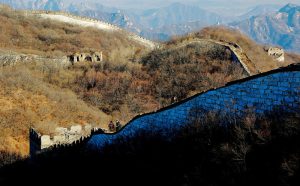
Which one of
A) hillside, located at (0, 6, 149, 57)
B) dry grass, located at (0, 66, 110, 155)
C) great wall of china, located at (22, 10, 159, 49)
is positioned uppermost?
great wall of china, located at (22, 10, 159, 49)

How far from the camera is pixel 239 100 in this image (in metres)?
9.93

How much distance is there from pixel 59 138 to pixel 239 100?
8.49 metres

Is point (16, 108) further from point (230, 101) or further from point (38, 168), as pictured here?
point (230, 101)

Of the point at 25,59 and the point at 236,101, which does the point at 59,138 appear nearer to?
the point at 236,101

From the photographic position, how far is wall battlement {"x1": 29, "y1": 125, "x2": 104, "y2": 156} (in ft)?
53.9

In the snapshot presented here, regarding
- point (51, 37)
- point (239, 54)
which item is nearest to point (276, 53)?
point (239, 54)

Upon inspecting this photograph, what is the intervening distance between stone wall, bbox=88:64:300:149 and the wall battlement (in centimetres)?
412

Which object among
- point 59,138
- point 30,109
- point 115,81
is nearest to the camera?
point 59,138

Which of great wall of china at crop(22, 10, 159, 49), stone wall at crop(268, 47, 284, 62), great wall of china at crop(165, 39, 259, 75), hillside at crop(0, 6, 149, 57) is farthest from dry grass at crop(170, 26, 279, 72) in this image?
great wall of china at crop(22, 10, 159, 49)

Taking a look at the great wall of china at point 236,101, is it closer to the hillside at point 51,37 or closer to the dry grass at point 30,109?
the dry grass at point 30,109

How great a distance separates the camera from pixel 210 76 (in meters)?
29.9

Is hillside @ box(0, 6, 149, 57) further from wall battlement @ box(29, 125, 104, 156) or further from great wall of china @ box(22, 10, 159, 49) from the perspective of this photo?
wall battlement @ box(29, 125, 104, 156)

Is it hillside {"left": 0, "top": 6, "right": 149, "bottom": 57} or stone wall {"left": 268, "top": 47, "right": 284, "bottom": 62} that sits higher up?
hillside {"left": 0, "top": 6, "right": 149, "bottom": 57}

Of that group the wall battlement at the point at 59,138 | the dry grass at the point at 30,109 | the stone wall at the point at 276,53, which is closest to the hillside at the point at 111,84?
the dry grass at the point at 30,109
